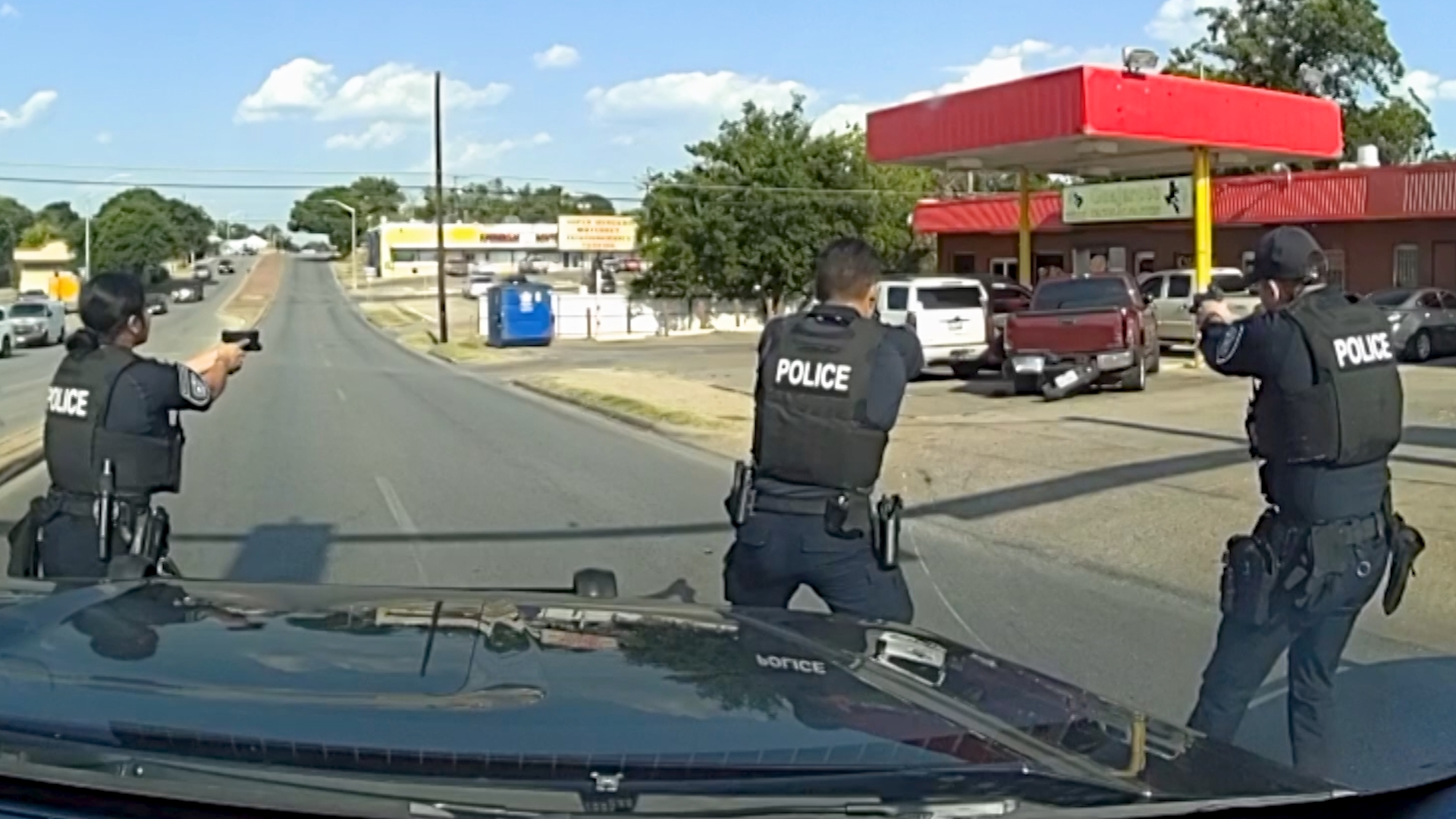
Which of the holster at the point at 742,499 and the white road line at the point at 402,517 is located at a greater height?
the holster at the point at 742,499

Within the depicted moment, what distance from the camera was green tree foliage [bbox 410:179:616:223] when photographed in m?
169

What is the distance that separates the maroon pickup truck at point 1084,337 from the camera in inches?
875

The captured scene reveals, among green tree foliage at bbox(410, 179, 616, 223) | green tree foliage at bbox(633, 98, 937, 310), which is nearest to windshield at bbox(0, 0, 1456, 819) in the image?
green tree foliage at bbox(633, 98, 937, 310)

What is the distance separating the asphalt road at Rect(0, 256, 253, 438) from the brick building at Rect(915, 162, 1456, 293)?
2201 cm

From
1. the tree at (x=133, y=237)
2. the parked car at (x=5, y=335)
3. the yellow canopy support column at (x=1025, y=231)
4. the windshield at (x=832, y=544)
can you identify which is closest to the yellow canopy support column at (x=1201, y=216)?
the windshield at (x=832, y=544)

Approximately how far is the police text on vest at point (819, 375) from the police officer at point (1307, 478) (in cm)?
112

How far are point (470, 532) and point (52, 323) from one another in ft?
145

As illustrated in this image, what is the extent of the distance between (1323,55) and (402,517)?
205 feet

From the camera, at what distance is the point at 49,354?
45969 millimetres

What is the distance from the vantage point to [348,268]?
142875mm

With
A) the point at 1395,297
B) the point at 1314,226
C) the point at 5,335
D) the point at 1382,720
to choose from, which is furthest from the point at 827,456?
the point at 5,335

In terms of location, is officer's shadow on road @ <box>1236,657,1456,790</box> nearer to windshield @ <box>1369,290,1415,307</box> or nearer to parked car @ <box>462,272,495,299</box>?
windshield @ <box>1369,290,1415,307</box>

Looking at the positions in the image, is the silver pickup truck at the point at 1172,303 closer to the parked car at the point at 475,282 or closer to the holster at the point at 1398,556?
the holster at the point at 1398,556

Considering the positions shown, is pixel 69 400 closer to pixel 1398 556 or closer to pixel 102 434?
pixel 102 434
